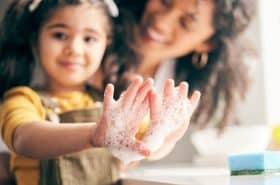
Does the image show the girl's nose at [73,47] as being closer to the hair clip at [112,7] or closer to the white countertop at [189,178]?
the hair clip at [112,7]

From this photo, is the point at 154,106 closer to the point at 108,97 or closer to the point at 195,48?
the point at 108,97

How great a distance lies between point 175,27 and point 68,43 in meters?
0.23

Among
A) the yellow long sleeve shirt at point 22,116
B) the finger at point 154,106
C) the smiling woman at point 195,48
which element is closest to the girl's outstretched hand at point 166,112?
the finger at point 154,106

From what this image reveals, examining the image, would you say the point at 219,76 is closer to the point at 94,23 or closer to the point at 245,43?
the point at 245,43

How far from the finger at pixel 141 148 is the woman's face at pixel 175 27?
1.28ft

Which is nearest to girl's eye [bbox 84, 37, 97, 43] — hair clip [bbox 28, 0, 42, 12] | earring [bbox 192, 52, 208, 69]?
hair clip [bbox 28, 0, 42, 12]

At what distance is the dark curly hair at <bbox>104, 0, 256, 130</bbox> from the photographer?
1.06 m

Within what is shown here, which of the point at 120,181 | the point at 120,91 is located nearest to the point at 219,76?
the point at 120,91

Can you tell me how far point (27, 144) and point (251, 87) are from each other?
520 mm

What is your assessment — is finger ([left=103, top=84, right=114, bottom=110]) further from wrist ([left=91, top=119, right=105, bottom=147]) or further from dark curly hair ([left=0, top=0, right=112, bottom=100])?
dark curly hair ([left=0, top=0, right=112, bottom=100])

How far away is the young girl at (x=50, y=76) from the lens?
0.75 metres

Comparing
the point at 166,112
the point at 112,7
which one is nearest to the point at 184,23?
the point at 112,7

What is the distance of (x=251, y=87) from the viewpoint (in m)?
1.10

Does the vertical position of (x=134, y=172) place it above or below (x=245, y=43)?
below
